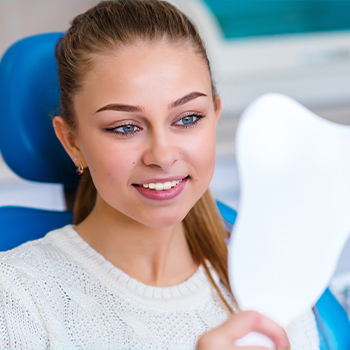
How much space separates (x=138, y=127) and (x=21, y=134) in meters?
0.34

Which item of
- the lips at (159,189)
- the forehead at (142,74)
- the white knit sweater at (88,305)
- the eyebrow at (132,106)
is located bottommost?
the white knit sweater at (88,305)

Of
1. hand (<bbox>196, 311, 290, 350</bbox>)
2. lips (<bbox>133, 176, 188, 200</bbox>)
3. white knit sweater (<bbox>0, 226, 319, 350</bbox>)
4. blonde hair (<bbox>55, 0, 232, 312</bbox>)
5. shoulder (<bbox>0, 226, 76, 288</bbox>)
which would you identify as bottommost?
white knit sweater (<bbox>0, 226, 319, 350</bbox>)

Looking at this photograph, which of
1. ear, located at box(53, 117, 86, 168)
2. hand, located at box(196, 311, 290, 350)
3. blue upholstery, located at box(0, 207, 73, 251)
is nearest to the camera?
hand, located at box(196, 311, 290, 350)

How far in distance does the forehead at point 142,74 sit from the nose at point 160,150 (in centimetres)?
6

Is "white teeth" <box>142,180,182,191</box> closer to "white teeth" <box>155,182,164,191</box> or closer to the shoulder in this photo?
"white teeth" <box>155,182,164,191</box>

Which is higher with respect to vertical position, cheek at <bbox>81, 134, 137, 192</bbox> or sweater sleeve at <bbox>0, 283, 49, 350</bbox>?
cheek at <bbox>81, 134, 137, 192</bbox>

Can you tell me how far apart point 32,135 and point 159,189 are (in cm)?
36

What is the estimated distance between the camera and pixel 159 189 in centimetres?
77

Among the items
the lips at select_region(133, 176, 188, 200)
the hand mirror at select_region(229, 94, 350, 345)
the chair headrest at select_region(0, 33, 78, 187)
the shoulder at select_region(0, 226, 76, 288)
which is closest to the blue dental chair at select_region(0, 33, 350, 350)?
the chair headrest at select_region(0, 33, 78, 187)

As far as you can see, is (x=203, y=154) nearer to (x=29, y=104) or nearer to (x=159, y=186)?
(x=159, y=186)

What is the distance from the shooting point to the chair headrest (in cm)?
98

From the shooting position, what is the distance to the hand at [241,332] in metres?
0.50

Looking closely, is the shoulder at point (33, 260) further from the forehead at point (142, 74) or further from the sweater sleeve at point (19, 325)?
the forehead at point (142, 74)

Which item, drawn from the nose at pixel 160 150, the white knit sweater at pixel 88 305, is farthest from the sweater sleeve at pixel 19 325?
the nose at pixel 160 150
